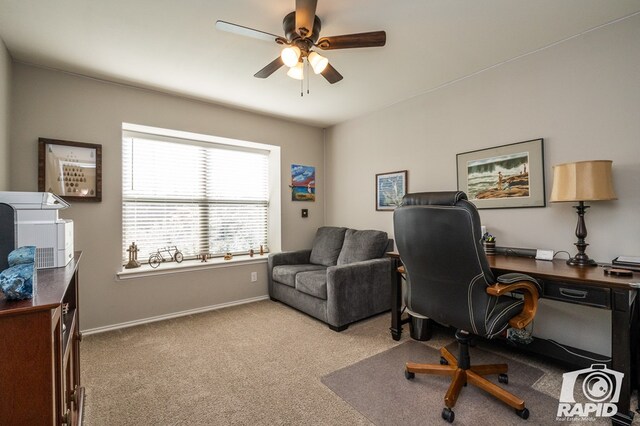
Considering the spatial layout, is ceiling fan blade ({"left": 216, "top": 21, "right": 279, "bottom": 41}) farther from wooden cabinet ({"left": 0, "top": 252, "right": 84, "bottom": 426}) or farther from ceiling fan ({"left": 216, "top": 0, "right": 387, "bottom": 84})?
wooden cabinet ({"left": 0, "top": 252, "right": 84, "bottom": 426})

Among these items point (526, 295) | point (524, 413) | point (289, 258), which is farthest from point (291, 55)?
point (289, 258)

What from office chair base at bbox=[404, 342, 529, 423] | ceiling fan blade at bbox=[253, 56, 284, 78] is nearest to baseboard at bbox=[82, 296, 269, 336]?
office chair base at bbox=[404, 342, 529, 423]

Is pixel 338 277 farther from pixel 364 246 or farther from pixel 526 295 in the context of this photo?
pixel 526 295

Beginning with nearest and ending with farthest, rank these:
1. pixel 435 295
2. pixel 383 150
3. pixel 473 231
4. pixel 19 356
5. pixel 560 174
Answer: pixel 19 356 < pixel 473 231 < pixel 435 295 < pixel 560 174 < pixel 383 150

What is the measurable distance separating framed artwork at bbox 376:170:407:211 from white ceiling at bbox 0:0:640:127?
998 millimetres

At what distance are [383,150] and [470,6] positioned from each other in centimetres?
192

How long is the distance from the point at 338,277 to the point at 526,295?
60.0 inches

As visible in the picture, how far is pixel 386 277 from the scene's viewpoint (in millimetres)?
3229

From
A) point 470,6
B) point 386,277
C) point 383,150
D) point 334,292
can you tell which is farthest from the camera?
point 383,150

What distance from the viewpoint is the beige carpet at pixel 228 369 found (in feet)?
5.57

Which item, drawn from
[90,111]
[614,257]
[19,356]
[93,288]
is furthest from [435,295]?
[90,111]

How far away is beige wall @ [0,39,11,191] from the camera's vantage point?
2219mm

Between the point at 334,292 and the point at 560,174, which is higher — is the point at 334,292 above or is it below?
below

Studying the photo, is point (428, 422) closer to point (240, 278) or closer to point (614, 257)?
point (614, 257)
